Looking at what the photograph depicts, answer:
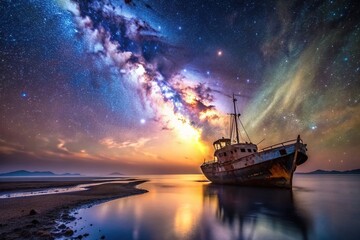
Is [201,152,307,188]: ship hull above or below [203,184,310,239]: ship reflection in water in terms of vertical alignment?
above

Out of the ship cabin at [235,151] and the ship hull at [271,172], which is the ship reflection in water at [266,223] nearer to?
the ship hull at [271,172]

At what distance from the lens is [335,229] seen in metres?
12.8

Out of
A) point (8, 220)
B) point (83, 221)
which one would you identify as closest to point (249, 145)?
point (83, 221)

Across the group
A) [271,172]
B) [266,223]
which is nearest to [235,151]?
→ [271,172]

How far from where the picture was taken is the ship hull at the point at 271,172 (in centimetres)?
2942

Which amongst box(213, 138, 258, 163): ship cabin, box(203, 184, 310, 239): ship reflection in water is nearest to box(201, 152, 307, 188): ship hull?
box(213, 138, 258, 163): ship cabin

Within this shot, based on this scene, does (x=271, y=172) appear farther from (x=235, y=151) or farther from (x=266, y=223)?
(x=266, y=223)

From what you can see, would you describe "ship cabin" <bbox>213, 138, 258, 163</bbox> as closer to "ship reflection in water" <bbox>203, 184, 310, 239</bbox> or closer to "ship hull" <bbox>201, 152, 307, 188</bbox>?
"ship hull" <bbox>201, 152, 307, 188</bbox>

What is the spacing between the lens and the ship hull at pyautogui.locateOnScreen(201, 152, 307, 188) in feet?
96.5

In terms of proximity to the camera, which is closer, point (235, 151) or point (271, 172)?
point (271, 172)

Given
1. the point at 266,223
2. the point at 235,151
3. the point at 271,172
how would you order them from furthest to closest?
the point at 235,151, the point at 271,172, the point at 266,223

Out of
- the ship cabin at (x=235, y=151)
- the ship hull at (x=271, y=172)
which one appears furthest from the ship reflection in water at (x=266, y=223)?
the ship cabin at (x=235, y=151)

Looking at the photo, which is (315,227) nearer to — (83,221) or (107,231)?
(107,231)

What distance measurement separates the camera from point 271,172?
31.3m
